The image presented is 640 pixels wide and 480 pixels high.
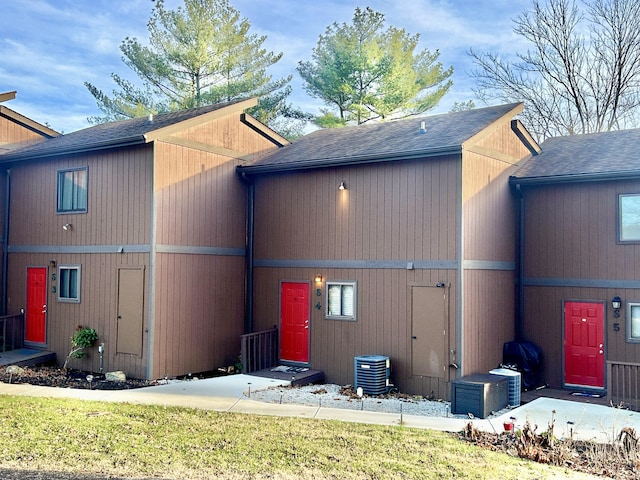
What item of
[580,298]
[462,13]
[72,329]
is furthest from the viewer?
[462,13]

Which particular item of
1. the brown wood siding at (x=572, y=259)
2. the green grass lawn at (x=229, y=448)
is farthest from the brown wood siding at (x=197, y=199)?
the brown wood siding at (x=572, y=259)

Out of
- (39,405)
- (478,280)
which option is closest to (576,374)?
(478,280)

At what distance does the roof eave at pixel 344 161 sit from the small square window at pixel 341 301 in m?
2.48

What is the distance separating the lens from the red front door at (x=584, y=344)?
12297 millimetres

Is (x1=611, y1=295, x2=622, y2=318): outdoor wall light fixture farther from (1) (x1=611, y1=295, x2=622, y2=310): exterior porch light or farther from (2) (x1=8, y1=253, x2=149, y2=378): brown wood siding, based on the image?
(2) (x1=8, y1=253, x2=149, y2=378): brown wood siding

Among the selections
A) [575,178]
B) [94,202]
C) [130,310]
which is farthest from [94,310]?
[575,178]

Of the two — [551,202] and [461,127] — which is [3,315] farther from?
[551,202]

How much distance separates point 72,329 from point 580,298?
1071 centimetres

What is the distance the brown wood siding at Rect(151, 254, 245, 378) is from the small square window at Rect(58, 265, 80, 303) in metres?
2.38

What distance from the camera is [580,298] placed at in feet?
41.2

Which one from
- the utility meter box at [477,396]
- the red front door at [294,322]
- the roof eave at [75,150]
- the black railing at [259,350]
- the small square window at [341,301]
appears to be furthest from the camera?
the red front door at [294,322]

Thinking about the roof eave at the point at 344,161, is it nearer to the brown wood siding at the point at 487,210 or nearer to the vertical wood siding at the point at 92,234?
the brown wood siding at the point at 487,210

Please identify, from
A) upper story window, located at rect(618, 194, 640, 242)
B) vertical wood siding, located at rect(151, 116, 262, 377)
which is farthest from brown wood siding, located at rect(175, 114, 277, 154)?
upper story window, located at rect(618, 194, 640, 242)

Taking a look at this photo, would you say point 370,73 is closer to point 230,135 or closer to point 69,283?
point 230,135
